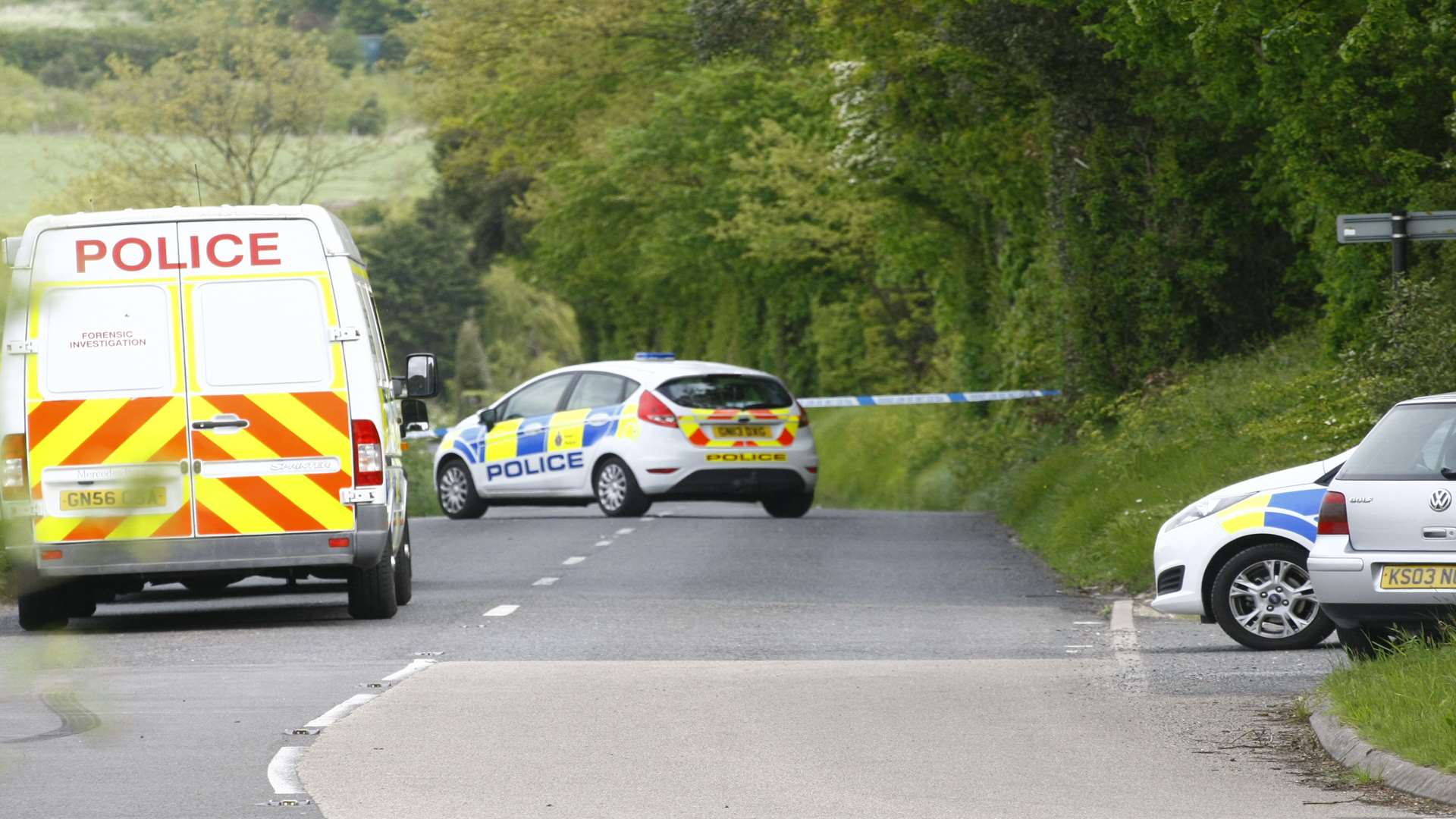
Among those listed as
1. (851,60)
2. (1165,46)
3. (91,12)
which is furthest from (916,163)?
(91,12)

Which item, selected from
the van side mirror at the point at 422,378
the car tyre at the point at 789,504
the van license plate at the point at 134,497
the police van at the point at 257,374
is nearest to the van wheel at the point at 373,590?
the police van at the point at 257,374

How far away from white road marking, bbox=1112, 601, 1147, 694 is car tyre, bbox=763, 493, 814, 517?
34.5ft

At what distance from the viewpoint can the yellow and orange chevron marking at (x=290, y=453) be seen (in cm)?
1296


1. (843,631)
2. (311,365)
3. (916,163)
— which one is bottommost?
(843,631)

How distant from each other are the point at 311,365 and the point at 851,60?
18.5 meters

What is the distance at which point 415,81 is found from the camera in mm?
46594

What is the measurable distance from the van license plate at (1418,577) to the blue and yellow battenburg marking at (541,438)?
15007 millimetres

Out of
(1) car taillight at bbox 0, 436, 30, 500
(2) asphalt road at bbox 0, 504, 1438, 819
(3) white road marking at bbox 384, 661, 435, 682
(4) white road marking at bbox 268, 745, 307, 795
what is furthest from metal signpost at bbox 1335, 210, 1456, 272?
(1) car taillight at bbox 0, 436, 30, 500

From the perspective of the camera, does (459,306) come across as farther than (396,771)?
Yes

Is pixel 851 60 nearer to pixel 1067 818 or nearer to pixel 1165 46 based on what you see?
pixel 1165 46

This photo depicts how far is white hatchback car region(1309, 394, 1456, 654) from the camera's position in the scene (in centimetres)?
982

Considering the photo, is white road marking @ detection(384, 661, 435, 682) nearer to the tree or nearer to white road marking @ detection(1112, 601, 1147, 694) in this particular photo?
white road marking @ detection(1112, 601, 1147, 694)

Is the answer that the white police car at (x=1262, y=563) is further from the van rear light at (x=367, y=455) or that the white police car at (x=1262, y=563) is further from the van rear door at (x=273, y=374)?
the van rear door at (x=273, y=374)

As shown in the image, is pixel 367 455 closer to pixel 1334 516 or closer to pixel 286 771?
pixel 286 771
